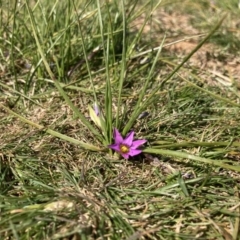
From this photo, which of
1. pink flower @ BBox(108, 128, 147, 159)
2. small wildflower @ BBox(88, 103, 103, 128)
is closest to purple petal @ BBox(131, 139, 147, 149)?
pink flower @ BBox(108, 128, 147, 159)

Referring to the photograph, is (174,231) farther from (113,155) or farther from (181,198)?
(113,155)

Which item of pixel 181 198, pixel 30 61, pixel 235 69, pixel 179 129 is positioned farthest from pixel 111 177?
pixel 235 69

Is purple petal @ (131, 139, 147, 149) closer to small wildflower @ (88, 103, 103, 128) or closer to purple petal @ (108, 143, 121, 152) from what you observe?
purple petal @ (108, 143, 121, 152)

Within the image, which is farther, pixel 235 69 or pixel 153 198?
pixel 235 69

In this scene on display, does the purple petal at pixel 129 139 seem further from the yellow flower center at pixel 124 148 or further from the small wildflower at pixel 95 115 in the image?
the small wildflower at pixel 95 115

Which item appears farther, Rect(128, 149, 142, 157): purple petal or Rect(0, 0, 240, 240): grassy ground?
Rect(128, 149, 142, 157): purple petal

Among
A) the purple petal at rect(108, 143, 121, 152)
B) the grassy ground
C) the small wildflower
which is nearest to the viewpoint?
the grassy ground

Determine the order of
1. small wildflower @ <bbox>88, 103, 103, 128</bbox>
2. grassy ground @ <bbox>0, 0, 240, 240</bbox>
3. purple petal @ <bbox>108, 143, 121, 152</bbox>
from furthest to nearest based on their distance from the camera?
1. small wildflower @ <bbox>88, 103, 103, 128</bbox>
2. purple petal @ <bbox>108, 143, 121, 152</bbox>
3. grassy ground @ <bbox>0, 0, 240, 240</bbox>

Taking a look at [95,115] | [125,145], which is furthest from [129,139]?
[95,115]
